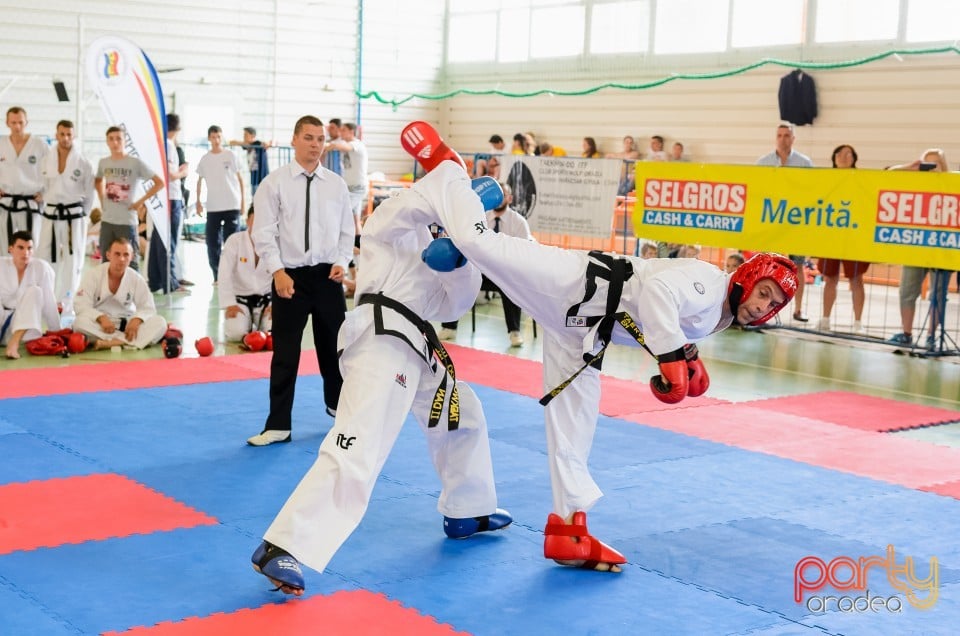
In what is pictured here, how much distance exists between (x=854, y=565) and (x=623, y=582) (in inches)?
38.7

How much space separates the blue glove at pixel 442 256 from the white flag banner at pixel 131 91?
624 centimetres

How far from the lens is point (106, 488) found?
5164mm

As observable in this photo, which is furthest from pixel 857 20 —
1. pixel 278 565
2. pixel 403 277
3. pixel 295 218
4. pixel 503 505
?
pixel 278 565

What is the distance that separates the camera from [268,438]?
6.08 meters

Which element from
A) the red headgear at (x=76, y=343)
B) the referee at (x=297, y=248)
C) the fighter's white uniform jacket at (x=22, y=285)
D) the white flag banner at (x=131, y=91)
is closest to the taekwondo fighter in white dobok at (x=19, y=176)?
the white flag banner at (x=131, y=91)

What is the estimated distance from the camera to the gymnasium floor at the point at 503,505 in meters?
3.83

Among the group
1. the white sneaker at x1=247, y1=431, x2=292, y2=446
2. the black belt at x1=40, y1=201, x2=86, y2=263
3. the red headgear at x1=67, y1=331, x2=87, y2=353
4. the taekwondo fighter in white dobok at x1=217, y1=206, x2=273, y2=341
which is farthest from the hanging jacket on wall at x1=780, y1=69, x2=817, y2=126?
the white sneaker at x1=247, y1=431, x2=292, y2=446

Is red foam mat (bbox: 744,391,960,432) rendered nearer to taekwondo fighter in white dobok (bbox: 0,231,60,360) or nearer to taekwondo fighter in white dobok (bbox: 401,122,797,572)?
taekwondo fighter in white dobok (bbox: 401,122,797,572)

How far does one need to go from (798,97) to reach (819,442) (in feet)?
33.9

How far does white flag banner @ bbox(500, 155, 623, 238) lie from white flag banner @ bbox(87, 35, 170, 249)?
3.95m

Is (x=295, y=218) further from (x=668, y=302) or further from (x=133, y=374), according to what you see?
(x=668, y=302)

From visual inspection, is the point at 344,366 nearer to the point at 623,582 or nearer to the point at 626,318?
the point at 626,318

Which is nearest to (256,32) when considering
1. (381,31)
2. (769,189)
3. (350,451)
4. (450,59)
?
(381,31)

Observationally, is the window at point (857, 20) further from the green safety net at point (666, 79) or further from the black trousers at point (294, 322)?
the black trousers at point (294, 322)
